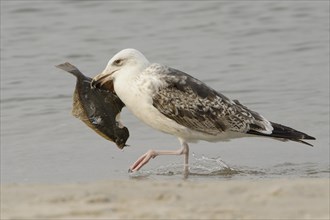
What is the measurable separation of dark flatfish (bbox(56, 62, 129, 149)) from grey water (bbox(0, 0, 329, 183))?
0.51 m

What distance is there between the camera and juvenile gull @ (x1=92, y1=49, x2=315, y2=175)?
9.66m

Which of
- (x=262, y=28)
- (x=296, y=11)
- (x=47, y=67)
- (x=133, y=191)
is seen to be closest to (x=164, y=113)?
(x=133, y=191)

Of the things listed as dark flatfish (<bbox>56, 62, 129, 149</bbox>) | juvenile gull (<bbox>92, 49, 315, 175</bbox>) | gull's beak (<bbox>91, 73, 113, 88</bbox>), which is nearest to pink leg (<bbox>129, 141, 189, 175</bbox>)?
juvenile gull (<bbox>92, 49, 315, 175</bbox>)

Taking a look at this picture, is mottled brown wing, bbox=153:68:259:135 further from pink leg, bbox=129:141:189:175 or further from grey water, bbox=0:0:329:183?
Result: grey water, bbox=0:0:329:183

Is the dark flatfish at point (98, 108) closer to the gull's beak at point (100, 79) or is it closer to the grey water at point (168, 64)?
the gull's beak at point (100, 79)

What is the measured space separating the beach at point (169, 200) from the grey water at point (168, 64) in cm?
297

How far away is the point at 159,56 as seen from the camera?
1548 centimetres

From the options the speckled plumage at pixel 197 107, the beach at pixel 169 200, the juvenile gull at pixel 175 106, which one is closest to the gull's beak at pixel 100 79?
the juvenile gull at pixel 175 106

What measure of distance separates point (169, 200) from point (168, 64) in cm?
830

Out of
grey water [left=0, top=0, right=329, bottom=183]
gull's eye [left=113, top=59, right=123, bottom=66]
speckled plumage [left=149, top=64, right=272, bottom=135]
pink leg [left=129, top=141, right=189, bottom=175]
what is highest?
gull's eye [left=113, top=59, right=123, bottom=66]

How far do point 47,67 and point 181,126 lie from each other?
558 cm

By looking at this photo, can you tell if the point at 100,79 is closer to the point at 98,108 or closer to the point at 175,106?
the point at 98,108

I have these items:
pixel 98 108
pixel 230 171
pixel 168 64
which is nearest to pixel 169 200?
pixel 98 108

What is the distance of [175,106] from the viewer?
982 centimetres
